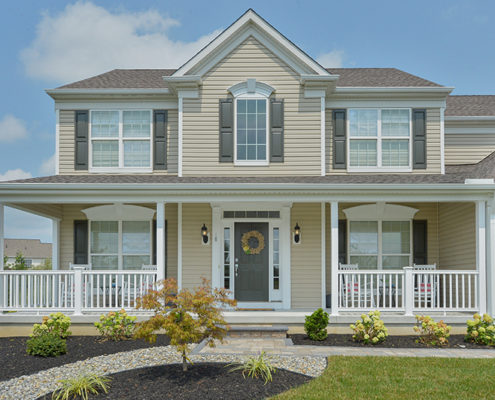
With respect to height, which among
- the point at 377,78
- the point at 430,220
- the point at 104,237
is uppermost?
the point at 377,78

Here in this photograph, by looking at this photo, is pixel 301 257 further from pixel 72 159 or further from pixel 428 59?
pixel 428 59

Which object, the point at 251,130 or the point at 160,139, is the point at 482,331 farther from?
the point at 160,139

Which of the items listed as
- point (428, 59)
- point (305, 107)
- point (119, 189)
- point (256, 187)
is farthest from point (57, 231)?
point (428, 59)

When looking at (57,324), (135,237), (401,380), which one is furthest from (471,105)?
(57,324)

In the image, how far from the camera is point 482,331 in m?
9.41

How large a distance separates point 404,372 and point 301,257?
5.49m

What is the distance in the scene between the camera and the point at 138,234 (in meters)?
13.1

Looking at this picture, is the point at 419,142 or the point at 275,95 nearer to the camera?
the point at 275,95

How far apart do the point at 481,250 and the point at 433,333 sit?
7.94 ft

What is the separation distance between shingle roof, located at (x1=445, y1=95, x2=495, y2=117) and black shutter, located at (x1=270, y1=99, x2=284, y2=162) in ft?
16.2

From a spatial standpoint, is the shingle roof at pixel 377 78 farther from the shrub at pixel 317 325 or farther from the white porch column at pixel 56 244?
the white porch column at pixel 56 244

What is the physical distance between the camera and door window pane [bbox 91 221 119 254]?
13086mm

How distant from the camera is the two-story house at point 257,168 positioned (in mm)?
12547

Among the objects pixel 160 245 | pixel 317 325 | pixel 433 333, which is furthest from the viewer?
pixel 160 245
